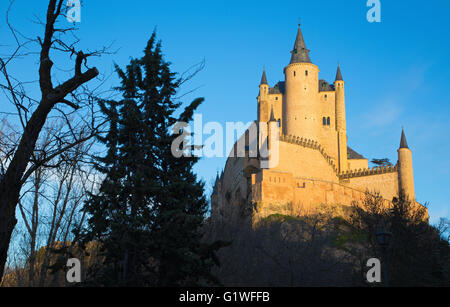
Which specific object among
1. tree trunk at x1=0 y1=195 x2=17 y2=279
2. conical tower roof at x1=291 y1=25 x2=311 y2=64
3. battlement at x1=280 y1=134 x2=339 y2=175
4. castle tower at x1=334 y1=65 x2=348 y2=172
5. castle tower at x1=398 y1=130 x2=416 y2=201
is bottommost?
tree trunk at x1=0 y1=195 x2=17 y2=279

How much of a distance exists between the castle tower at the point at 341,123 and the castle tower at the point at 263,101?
9.42 meters

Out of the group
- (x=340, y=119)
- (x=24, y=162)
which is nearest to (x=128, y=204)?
(x=24, y=162)

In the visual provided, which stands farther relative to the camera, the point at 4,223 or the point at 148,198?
the point at 148,198

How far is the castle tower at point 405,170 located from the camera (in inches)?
1918

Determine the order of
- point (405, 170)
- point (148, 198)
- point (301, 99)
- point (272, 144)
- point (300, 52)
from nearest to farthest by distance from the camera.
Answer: point (148, 198) < point (272, 144) < point (405, 170) < point (301, 99) < point (300, 52)

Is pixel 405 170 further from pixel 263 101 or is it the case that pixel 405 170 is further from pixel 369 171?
pixel 263 101

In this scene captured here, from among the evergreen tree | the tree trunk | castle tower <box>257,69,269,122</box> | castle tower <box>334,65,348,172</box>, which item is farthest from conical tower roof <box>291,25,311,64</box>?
the tree trunk

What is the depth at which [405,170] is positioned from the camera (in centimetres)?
4978

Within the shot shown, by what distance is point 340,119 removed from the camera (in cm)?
5656

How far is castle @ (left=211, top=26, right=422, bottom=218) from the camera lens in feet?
136

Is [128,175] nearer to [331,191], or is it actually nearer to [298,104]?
[331,191]

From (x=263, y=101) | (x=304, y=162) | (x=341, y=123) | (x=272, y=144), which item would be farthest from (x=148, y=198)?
(x=341, y=123)

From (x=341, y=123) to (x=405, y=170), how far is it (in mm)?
10268

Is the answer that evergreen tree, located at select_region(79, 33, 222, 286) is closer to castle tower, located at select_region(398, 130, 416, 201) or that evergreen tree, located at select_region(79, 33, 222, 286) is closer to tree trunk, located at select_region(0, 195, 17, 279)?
tree trunk, located at select_region(0, 195, 17, 279)
